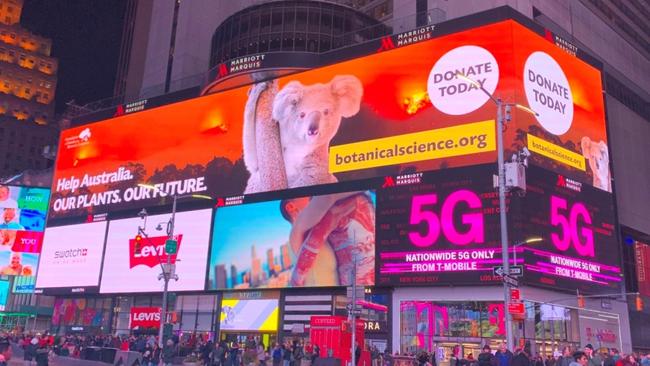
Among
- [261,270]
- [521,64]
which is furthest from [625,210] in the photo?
[261,270]

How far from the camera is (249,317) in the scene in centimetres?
5050

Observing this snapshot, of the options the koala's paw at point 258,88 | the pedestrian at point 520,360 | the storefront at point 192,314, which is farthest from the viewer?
the koala's paw at point 258,88

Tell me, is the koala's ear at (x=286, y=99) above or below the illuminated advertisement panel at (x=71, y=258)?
above

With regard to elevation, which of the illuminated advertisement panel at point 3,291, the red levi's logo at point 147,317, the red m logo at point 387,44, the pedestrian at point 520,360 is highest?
the red m logo at point 387,44

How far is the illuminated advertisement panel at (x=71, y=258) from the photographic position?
2416 inches

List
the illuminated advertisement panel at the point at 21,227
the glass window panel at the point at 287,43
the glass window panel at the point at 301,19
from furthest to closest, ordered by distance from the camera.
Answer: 1. the illuminated advertisement panel at the point at 21,227
2. the glass window panel at the point at 301,19
3. the glass window panel at the point at 287,43

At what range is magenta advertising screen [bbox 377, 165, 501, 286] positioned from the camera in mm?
40062

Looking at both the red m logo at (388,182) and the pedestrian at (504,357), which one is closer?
the pedestrian at (504,357)

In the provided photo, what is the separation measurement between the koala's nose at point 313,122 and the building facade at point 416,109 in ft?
17.9

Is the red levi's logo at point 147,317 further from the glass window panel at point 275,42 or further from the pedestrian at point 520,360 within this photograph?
the glass window panel at point 275,42

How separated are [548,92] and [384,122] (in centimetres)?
1161

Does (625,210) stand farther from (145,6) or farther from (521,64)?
(145,6)

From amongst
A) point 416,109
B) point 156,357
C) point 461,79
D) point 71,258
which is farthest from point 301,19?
point 156,357

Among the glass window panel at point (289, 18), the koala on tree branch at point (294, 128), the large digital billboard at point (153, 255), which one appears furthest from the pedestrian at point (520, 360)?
the glass window panel at point (289, 18)
